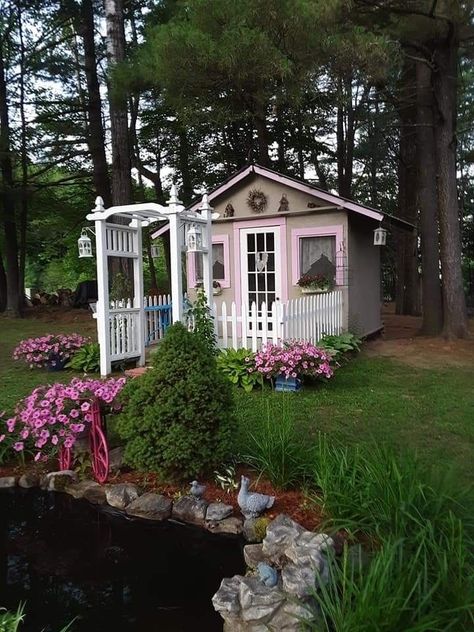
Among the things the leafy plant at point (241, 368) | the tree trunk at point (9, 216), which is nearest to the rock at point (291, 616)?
the leafy plant at point (241, 368)

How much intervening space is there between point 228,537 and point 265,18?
24.0 feet

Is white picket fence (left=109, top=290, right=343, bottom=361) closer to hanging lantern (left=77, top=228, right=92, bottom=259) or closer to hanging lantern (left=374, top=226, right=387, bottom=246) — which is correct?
hanging lantern (left=77, top=228, right=92, bottom=259)

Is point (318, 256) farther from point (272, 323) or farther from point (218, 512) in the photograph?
point (218, 512)

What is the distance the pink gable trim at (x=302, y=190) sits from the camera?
28.6 feet

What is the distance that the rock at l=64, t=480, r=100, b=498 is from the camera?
3469 mm

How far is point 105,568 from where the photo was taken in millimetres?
2777

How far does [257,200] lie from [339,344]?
135 inches

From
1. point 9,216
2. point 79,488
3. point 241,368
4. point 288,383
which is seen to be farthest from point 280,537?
point 9,216

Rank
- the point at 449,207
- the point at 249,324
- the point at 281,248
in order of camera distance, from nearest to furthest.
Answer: the point at 249,324
the point at 449,207
the point at 281,248

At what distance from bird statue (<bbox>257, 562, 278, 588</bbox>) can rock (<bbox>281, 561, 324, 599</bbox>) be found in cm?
5

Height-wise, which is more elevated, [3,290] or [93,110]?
[93,110]

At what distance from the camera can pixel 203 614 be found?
93.3 inches

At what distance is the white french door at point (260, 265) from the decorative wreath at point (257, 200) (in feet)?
1.27

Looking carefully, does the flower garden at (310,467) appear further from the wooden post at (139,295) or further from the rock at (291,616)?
the wooden post at (139,295)
